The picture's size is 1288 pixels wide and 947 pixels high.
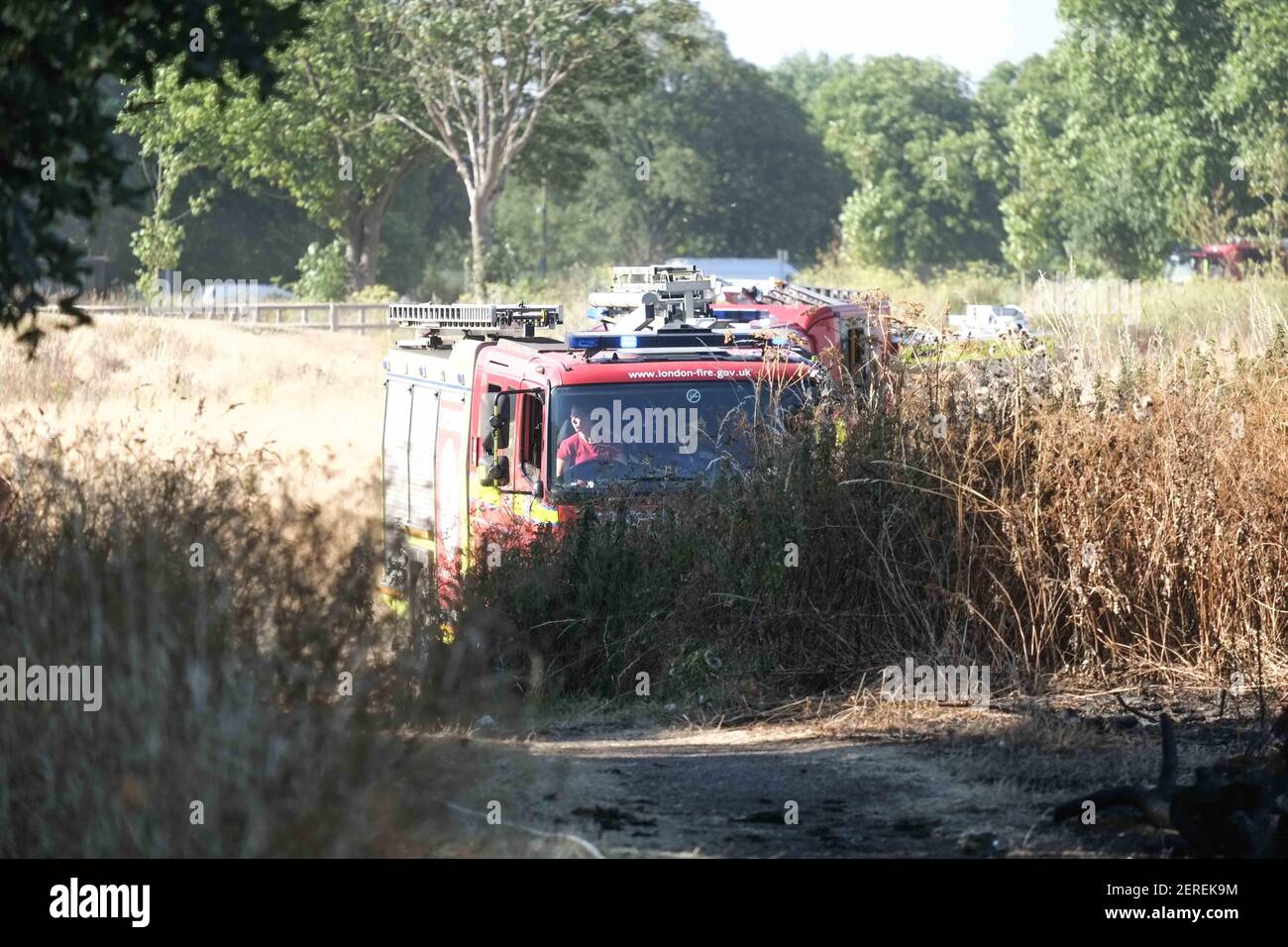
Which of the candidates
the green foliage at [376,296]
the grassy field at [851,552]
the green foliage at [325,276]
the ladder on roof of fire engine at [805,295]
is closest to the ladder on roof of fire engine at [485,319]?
the grassy field at [851,552]

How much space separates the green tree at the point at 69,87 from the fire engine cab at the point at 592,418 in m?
4.58

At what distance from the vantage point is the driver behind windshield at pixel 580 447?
11.0 meters

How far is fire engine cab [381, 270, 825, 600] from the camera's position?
35.5 ft

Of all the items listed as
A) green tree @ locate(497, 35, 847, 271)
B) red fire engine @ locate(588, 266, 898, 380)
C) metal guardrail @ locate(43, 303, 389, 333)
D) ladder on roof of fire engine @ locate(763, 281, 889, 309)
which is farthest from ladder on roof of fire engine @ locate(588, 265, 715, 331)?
green tree @ locate(497, 35, 847, 271)

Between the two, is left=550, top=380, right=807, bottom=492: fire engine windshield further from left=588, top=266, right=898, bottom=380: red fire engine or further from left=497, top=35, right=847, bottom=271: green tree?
left=497, top=35, right=847, bottom=271: green tree

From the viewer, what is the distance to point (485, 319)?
534 inches

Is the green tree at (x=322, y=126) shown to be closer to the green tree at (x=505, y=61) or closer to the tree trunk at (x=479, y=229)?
the green tree at (x=505, y=61)

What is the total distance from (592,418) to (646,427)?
0.36 m

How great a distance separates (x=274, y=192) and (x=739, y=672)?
6811cm

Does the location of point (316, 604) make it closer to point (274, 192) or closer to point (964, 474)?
point (964, 474)

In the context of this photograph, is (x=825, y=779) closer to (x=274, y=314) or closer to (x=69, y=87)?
(x=69, y=87)

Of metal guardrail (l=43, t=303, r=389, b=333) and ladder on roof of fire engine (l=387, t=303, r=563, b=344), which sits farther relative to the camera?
metal guardrail (l=43, t=303, r=389, b=333)
